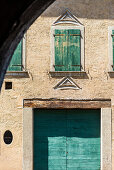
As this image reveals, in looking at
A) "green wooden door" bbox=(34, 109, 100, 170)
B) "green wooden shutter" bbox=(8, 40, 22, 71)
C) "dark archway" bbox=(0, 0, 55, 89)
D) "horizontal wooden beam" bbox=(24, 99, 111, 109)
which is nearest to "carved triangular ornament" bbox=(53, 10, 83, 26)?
"green wooden shutter" bbox=(8, 40, 22, 71)

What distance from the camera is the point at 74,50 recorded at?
1252cm

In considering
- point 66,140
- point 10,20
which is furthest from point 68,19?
point 10,20

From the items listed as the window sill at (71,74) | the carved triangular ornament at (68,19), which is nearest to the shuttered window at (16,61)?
the window sill at (71,74)

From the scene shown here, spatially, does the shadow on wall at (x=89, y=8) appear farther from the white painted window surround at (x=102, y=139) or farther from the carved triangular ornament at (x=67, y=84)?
the white painted window surround at (x=102, y=139)

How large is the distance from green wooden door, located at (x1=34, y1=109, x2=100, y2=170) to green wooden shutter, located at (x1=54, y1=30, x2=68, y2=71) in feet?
4.87

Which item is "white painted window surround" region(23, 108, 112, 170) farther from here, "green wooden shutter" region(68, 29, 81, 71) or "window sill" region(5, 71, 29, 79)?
"green wooden shutter" region(68, 29, 81, 71)

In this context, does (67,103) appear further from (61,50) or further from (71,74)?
(61,50)

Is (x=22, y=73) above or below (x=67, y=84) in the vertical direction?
above

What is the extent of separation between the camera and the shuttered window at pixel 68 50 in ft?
40.9

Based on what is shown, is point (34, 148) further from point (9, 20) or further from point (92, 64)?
point (9, 20)

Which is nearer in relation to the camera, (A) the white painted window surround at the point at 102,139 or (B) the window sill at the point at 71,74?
(A) the white painted window surround at the point at 102,139

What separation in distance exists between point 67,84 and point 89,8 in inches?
99.9

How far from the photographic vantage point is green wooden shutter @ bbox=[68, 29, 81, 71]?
12484mm

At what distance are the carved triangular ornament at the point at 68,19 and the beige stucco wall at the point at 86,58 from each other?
116mm
